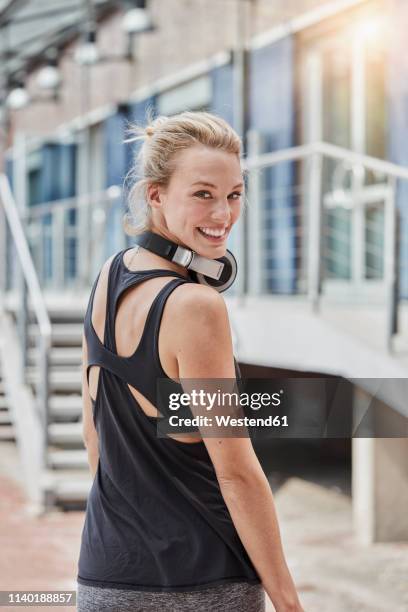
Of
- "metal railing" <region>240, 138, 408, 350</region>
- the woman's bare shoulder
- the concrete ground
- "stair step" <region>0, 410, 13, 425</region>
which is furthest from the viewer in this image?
"stair step" <region>0, 410, 13, 425</region>

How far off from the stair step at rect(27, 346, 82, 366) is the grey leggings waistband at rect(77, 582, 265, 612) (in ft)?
18.4

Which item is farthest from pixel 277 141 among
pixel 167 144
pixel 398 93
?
pixel 167 144

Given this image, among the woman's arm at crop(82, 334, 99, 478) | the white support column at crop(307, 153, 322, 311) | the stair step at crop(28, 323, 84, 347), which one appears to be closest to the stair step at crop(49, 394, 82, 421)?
the stair step at crop(28, 323, 84, 347)

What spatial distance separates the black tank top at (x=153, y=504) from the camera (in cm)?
129

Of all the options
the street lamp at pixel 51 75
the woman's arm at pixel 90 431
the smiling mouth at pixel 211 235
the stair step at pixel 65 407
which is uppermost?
the street lamp at pixel 51 75

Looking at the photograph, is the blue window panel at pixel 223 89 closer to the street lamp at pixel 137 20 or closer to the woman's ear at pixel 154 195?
the street lamp at pixel 137 20

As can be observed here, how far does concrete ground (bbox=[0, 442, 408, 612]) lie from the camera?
391 centimetres

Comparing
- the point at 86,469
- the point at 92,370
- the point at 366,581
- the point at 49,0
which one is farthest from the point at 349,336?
the point at 49,0

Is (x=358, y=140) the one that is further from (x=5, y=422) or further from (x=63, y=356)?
(x=5, y=422)

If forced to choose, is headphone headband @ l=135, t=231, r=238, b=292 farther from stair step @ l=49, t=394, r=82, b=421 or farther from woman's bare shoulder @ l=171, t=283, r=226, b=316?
stair step @ l=49, t=394, r=82, b=421

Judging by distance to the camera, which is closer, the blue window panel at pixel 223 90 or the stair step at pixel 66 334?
the stair step at pixel 66 334

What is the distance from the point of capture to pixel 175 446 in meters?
1.29

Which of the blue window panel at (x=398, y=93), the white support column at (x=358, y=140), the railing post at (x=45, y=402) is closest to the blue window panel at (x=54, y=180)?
the white support column at (x=358, y=140)

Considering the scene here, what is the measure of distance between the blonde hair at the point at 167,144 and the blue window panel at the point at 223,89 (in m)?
7.66
